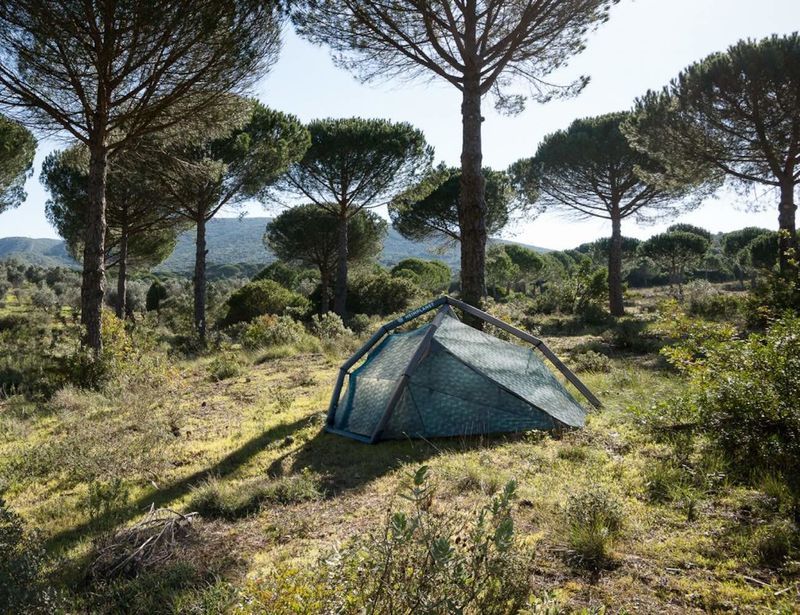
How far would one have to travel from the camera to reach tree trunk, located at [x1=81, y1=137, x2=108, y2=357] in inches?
355

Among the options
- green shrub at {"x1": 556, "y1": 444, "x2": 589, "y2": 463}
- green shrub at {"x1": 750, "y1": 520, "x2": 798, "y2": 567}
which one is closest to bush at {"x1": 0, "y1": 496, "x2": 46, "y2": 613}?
green shrub at {"x1": 750, "y1": 520, "x2": 798, "y2": 567}

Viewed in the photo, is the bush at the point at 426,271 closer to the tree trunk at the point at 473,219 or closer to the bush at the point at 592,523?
the tree trunk at the point at 473,219

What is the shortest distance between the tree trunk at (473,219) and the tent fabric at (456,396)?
3114mm

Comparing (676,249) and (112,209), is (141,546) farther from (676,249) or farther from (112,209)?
(676,249)

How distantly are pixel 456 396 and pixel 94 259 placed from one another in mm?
7583

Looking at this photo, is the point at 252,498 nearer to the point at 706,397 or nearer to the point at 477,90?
the point at 706,397

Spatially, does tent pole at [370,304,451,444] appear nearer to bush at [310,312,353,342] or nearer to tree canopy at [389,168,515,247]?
bush at [310,312,353,342]

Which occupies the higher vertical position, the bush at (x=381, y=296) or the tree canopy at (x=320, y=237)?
the tree canopy at (x=320, y=237)

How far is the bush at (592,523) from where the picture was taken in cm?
273

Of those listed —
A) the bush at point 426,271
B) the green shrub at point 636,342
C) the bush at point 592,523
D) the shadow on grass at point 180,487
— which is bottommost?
the shadow on grass at point 180,487

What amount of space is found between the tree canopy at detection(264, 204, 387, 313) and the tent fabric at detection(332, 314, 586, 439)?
20700mm

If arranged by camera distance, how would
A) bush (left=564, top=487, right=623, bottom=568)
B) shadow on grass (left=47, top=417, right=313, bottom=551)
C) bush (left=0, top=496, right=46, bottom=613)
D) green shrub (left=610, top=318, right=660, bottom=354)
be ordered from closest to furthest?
1. bush (left=0, top=496, right=46, bottom=613)
2. bush (left=564, top=487, right=623, bottom=568)
3. shadow on grass (left=47, top=417, right=313, bottom=551)
4. green shrub (left=610, top=318, right=660, bottom=354)

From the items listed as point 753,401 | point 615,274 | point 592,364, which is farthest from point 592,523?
point 615,274

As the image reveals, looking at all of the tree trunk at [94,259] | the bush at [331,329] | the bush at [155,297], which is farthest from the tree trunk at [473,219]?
the bush at [155,297]
